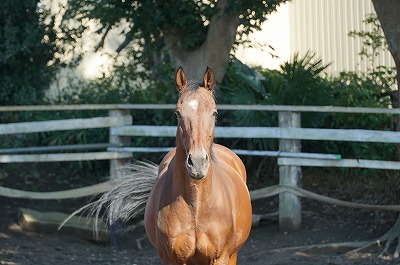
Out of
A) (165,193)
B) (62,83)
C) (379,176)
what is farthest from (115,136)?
(62,83)

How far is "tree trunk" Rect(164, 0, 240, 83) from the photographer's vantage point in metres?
10.3

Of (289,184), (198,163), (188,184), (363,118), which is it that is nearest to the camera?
(198,163)

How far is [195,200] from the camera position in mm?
4770

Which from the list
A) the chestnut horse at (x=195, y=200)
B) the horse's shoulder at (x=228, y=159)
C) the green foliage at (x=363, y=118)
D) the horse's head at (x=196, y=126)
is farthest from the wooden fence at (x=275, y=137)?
the horse's head at (x=196, y=126)

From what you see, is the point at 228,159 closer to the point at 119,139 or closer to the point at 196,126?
the point at 196,126

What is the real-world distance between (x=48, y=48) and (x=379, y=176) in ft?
17.3

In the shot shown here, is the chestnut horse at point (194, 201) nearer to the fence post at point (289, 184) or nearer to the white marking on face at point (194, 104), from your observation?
the white marking on face at point (194, 104)

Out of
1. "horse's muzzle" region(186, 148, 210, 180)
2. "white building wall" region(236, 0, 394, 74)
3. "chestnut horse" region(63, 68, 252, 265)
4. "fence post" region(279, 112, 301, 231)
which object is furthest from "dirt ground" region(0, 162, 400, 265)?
"white building wall" region(236, 0, 394, 74)

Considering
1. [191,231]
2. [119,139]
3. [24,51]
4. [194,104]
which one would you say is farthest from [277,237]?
[24,51]

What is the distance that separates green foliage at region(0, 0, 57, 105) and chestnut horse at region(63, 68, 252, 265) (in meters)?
6.55

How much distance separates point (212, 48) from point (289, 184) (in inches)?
98.2

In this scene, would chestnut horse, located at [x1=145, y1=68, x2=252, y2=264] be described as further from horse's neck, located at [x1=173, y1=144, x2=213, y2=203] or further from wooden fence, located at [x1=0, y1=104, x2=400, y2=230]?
wooden fence, located at [x1=0, y1=104, x2=400, y2=230]

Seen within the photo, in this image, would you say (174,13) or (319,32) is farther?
(319,32)

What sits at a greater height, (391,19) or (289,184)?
(391,19)
